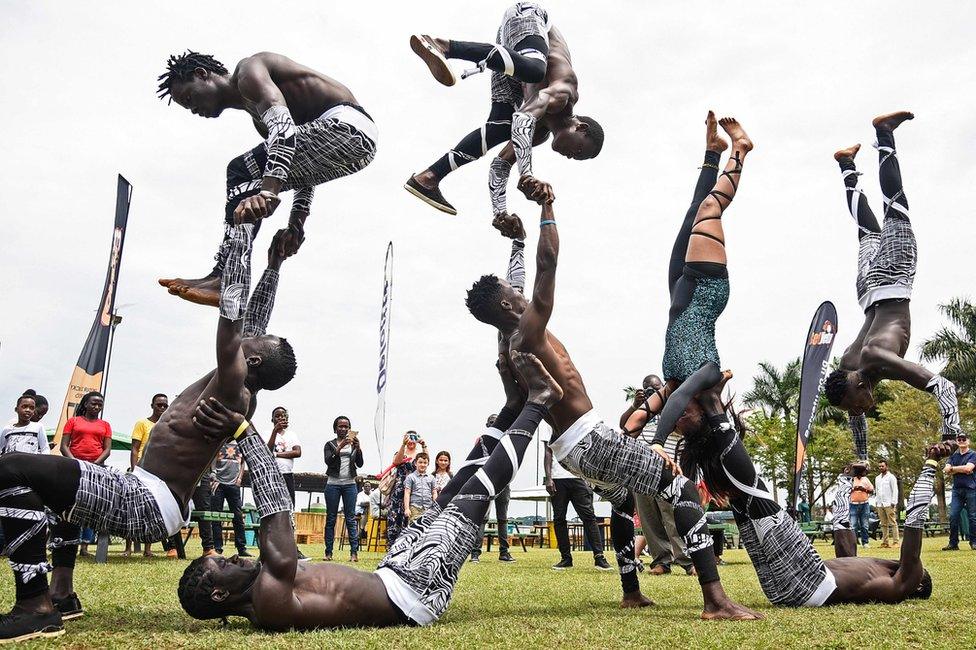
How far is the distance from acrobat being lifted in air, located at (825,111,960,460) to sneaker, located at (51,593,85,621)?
5392 mm

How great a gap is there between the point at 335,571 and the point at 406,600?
39 centimetres

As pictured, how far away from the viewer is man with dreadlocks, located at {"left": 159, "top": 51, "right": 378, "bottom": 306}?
5.06 m

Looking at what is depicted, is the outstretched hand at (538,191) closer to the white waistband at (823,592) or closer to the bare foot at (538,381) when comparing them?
the bare foot at (538,381)

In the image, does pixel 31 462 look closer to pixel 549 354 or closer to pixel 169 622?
pixel 169 622

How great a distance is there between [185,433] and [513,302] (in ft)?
7.12

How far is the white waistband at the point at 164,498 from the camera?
389 centimetres

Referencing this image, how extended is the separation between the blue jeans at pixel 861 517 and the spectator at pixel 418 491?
10.2 meters

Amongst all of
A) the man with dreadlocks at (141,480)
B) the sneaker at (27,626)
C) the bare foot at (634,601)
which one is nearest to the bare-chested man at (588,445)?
the bare foot at (634,601)

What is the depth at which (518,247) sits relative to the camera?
6.34 meters

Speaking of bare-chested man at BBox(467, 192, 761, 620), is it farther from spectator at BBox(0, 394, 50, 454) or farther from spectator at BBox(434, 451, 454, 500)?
spectator at BBox(434, 451, 454, 500)

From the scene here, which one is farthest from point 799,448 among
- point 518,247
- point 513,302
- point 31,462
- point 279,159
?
point 31,462

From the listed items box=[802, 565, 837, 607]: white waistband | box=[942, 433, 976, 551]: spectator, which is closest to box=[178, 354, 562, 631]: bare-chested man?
box=[802, 565, 837, 607]: white waistband

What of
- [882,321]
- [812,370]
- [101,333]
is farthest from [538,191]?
[101,333]

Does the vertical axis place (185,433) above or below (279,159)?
below
